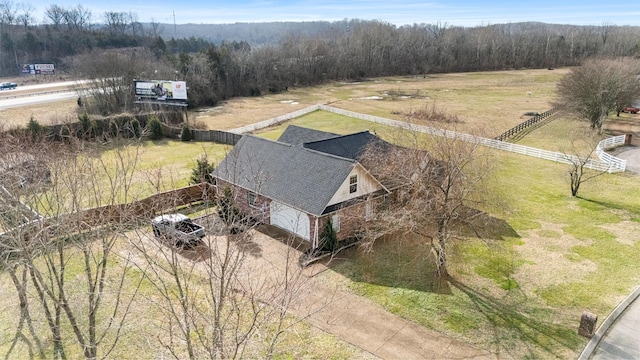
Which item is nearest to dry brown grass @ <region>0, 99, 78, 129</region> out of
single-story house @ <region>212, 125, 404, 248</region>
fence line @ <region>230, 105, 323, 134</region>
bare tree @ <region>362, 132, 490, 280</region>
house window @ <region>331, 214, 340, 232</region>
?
fence line @ <region>230, 105, 323, 134</region>

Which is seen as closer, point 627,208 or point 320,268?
point 320,268

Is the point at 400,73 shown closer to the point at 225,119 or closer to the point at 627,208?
the point at 225,119

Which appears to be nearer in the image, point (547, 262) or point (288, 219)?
point (547, 262)

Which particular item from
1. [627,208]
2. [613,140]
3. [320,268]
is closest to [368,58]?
[613,140]

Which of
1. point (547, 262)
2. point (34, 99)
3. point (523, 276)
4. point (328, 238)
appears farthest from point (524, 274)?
point (34, 99)

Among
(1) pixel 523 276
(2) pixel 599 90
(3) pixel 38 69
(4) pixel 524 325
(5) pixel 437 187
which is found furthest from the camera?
(3) pixel 38 69

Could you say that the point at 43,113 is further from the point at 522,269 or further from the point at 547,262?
the point at 547,262
